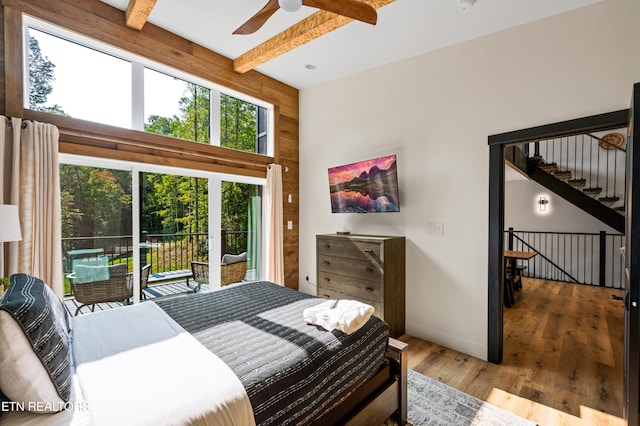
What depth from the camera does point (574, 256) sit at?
21.2 feet

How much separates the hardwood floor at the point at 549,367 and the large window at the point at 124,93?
3.43 m

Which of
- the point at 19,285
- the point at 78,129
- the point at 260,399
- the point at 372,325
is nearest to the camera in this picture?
the point at 260,399

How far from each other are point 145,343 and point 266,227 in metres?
2.74

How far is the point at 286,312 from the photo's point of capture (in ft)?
6.59

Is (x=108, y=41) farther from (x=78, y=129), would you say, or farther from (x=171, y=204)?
(x=171, y=204)

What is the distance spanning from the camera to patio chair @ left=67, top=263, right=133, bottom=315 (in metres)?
2.77

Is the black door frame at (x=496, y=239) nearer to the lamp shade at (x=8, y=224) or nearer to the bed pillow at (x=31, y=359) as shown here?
the bed pillow at (x=31, y=359)

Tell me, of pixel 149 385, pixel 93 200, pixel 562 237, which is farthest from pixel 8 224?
pixel 562 237

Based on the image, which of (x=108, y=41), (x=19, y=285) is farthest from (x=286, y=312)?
(x=108, y=41)

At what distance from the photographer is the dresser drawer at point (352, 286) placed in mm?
3123

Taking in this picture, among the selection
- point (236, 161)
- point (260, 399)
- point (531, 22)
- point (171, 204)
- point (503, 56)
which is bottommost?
point (260, 399)

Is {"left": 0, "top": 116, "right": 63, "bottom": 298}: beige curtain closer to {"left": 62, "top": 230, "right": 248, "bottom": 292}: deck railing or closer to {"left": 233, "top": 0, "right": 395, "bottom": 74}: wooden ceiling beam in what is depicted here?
{"left": 62, "top": 230, "right": 248, "bottom": 292}: deck railing

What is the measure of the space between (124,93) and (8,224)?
1.69 m

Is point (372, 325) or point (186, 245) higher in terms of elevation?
point (186, 245)
